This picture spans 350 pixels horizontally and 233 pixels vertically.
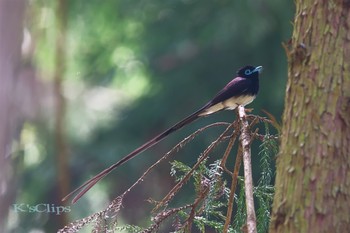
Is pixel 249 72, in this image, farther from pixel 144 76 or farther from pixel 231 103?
pixel 144 76

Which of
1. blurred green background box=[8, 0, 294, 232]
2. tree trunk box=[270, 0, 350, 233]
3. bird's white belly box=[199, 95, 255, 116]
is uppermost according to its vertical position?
blurred green background box=[8, 0, 294, 232]

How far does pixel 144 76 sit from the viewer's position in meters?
7.00

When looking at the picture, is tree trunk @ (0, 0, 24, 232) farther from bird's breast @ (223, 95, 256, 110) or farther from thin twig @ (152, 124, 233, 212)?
thin twig @ (152, 124, 233, 212)

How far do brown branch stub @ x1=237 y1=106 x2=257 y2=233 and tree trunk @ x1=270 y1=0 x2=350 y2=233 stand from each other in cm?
7

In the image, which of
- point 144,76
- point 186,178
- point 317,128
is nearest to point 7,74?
point 186,178

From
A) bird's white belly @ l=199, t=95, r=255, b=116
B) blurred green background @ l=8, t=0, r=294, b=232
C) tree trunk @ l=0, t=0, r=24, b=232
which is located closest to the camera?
bird's white belly @ l=199, t=95, r=255, b=116

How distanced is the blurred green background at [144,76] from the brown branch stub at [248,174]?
4017mm

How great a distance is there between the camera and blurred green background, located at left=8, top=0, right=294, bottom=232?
6031 millimetres

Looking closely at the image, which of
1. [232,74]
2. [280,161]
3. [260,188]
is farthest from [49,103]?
[280,161]

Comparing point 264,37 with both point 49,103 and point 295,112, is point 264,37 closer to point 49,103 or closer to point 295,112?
point 49,103

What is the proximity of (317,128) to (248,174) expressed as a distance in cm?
19

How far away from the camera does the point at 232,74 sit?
20.6 feet

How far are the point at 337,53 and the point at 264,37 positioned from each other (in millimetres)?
4981

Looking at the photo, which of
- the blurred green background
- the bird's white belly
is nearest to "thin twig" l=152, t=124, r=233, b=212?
the bird's white belly
